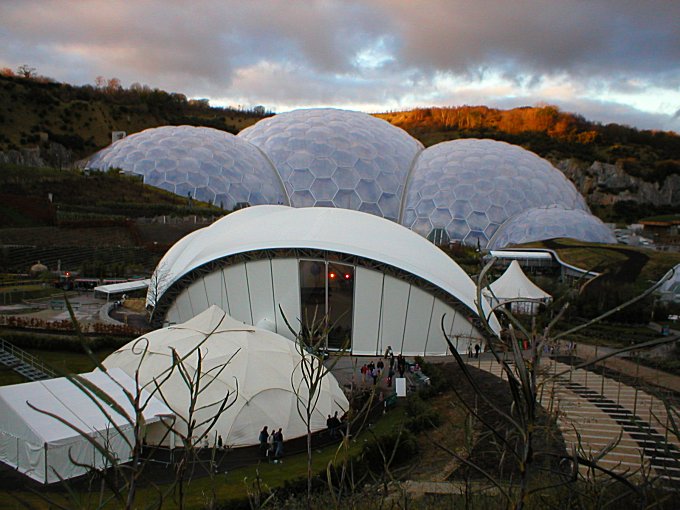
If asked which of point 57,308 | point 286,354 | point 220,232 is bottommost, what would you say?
point 57,308

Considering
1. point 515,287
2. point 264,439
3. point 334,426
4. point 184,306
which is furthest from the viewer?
Answer: point 515,287

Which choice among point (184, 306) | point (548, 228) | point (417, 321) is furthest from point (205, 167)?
point (417, 321)

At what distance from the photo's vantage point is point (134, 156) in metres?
47.6

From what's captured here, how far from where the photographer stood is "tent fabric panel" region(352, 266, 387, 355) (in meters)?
19.1

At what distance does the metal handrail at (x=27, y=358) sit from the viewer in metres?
15.0

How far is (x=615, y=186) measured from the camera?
3236 inches

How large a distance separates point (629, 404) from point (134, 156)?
43.8m

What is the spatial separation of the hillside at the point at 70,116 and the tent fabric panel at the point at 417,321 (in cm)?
6363

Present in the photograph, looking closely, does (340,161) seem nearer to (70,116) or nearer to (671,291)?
(671,291)

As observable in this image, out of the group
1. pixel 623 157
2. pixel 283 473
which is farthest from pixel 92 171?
pixel 623 157

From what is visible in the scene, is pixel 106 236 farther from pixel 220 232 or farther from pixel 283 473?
pixel 283 473

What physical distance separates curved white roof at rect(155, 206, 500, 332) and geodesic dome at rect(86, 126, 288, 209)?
2240 centimetres

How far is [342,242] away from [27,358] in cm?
1047

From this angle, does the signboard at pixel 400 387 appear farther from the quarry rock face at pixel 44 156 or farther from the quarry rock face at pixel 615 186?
the quarry rock face at pixel 615 186
